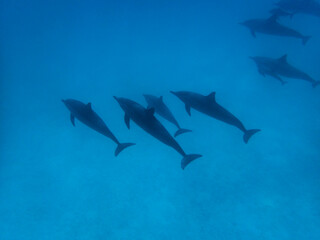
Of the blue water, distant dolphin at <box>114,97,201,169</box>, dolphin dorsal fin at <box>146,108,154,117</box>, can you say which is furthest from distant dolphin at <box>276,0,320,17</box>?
dolphin dorsal fin at <box>146,108,154,117</box>

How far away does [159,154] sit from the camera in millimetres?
13258

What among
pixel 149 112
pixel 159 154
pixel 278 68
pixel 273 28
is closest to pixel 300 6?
pixel 273 28

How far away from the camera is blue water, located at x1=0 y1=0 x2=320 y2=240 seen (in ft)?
34.0

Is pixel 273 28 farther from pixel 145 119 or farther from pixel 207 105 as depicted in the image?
pixel 145 119

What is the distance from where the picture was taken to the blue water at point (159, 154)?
1036 cm

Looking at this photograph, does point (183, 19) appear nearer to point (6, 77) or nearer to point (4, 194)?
point (6, 77)

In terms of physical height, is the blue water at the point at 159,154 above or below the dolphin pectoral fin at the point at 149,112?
above

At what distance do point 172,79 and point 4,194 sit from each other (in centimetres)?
1306

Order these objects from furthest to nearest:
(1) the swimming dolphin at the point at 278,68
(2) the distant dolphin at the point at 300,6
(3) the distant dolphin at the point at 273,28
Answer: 1. (2) the distant dolphin at the point at 300,6
2. (3) the distant dolphin at the point at 273,28
3. (1) the swimming dolphin at the point at 278,68

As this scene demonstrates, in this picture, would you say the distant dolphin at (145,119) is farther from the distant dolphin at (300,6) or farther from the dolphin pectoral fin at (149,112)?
the distant dolphin at (300,6)

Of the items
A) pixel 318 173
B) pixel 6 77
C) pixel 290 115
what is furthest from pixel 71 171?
pixel 6 77

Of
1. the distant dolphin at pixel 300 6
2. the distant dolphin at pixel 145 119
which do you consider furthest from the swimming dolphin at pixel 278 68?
the distant dolphin at pixel 145 119

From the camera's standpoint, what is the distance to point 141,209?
10766 mm

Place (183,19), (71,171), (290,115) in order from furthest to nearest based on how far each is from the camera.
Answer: (183,19)
(290,115)
(71,171)
